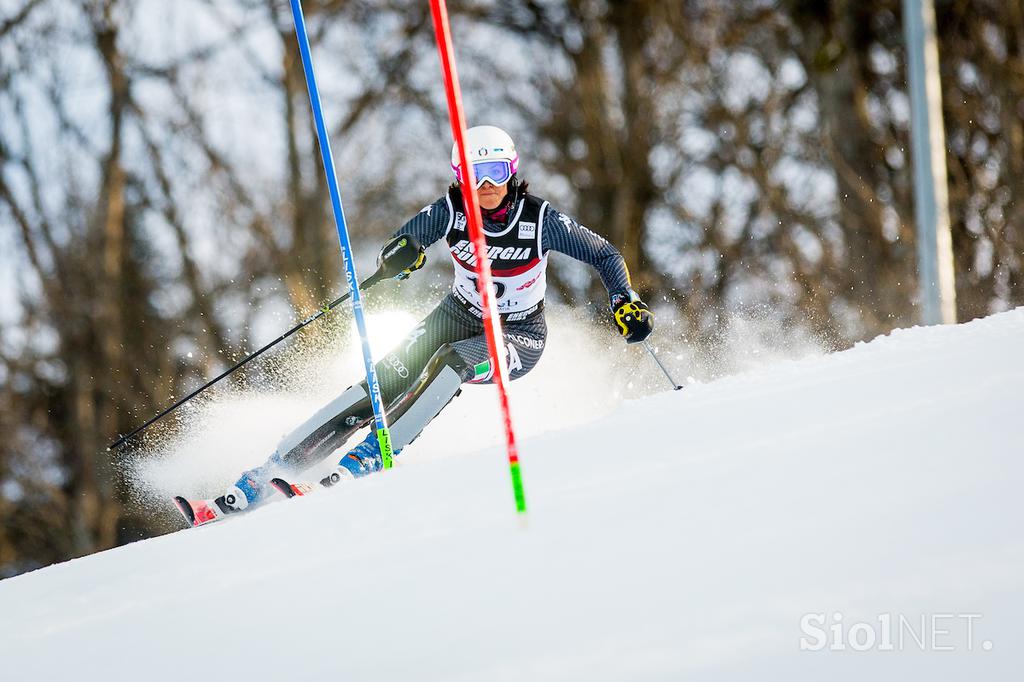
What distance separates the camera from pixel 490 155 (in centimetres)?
448

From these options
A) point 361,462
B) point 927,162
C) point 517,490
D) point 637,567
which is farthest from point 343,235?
point 927,162

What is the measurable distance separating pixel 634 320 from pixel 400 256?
43.6 inches

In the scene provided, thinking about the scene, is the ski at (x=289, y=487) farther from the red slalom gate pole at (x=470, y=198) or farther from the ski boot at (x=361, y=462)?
the red slalom gate pole at (x=470, y=198)

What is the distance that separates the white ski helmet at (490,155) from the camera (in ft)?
14.6

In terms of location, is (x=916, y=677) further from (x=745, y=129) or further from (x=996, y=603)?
(x=745, y=129)

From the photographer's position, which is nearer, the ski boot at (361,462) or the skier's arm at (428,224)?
the ski boot at (361,462)

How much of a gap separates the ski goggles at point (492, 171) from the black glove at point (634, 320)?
76 centimetres

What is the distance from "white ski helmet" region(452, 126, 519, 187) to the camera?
4.46 metres

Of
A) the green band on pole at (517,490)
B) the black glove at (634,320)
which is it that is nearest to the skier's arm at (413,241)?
the black glove at (634,320)

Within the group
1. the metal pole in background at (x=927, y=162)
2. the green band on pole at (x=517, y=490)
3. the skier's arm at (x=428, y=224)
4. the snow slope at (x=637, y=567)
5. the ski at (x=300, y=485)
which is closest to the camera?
→ the snow slope at (x=637, y=567)

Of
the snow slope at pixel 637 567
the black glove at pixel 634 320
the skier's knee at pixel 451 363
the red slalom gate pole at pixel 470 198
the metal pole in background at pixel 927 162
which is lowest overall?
the snow slope at pixel 637 567

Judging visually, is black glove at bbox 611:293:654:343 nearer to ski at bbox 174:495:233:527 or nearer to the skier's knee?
the skier's knee

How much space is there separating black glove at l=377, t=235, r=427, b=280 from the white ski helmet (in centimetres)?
41

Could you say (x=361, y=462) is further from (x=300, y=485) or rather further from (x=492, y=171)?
(x=492, y=171)
